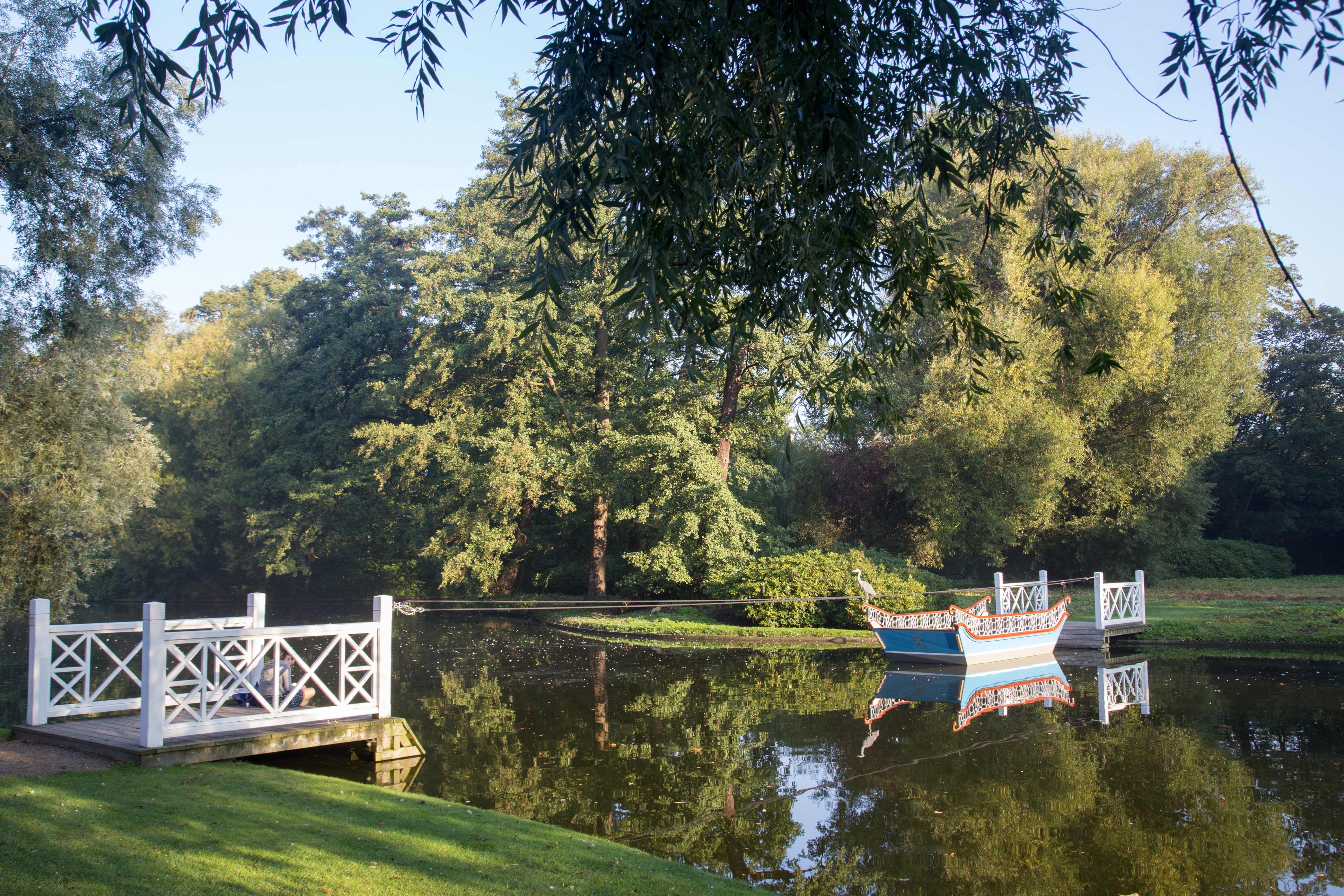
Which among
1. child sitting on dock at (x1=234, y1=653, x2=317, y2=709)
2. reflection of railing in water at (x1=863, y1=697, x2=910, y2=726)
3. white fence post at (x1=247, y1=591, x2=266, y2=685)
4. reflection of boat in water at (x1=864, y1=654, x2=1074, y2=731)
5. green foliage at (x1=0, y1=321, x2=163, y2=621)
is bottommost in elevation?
reflection of boat in water at (x1=864, y1=654, x2=1074, y2=731)

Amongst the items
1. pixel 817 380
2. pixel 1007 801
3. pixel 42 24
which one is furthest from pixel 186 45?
pixel 42 24

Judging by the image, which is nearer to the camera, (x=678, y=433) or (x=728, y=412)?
(x=678, y=433)

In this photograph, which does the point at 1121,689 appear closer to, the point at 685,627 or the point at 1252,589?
the point at 685,627

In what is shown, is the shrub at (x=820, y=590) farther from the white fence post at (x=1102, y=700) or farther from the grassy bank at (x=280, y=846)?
the grassy bank at (x=280, y=846)

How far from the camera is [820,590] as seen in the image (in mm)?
23328

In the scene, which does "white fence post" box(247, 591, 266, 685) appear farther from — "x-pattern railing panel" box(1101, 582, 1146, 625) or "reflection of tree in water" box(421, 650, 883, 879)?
"x-pattern railing panel" box(1101, 582, 1146, 625)

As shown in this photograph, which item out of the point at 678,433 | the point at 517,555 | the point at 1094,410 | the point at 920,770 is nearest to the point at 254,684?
the point at 920,770

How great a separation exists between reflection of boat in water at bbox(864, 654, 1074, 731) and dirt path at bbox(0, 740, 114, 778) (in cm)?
879

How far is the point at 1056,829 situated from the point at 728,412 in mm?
21892

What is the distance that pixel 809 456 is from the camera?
32969mm

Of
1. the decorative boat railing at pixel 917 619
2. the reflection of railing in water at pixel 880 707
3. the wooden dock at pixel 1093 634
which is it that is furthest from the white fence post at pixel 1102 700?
the wooden dock at pixel 1093 634

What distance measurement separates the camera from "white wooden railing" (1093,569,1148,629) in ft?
68.0

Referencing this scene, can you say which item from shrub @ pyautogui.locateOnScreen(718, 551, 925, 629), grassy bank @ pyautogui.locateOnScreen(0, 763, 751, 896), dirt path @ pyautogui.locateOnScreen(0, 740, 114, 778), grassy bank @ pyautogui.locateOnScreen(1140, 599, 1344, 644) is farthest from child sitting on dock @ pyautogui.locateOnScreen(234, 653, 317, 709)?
grassy bank @ pyautogui.locateOnScreen(1140, 599, 1344, 644)

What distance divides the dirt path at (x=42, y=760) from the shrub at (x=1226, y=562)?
1338 inches
